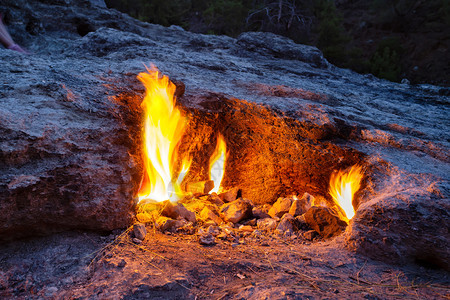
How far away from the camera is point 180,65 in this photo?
401cm

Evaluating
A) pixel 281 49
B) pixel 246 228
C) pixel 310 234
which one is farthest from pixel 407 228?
pixel 281 49

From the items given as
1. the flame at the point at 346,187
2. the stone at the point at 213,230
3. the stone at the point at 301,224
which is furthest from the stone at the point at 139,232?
the flame at the point at 346,187

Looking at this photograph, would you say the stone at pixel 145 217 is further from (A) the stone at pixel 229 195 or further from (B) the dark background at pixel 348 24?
→ (B) the dark background at pixel 348 24

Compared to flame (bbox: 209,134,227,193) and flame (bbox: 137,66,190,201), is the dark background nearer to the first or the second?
flame (bbox: 209,134,227,193)

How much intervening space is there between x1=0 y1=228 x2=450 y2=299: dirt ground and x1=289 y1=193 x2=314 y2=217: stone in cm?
68

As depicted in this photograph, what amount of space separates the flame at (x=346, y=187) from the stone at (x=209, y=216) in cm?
130

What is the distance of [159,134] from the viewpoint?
10.2ft

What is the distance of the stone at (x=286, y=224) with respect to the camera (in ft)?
8.74

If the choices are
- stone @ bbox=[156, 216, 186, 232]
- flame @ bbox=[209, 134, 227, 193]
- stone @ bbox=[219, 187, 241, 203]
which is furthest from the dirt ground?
flame @ bbox=[209, 134, 227, 193]

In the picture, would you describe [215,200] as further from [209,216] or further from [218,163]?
[218,163]

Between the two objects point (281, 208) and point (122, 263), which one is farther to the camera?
point (281, 208)

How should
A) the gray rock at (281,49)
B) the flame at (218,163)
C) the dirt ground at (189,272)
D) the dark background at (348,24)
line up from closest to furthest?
1. the dirt ground at (189,272)
2. the flame at (218,163)
3. the gray rock at (281,49)
4. the dark background at (348,24)

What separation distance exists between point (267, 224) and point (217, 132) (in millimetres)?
1384

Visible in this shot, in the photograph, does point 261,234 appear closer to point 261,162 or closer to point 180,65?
point 261,162
